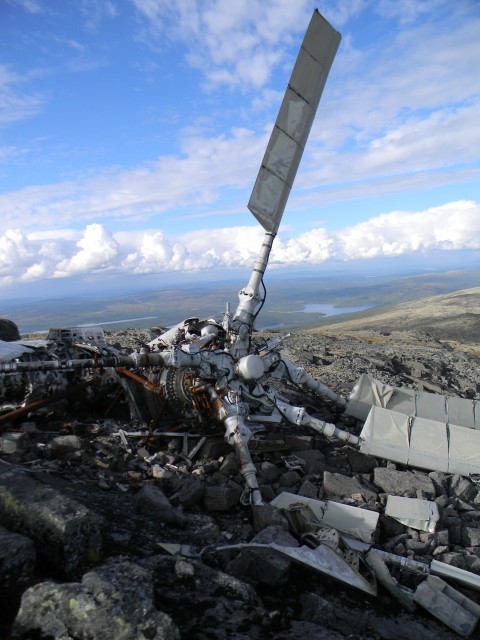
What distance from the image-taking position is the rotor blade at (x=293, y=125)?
977 centimetres

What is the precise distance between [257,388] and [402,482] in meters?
3.17

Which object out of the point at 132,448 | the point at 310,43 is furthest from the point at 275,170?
the point at 132,448

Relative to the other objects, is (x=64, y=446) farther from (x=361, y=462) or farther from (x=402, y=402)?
(x=402, y=402)

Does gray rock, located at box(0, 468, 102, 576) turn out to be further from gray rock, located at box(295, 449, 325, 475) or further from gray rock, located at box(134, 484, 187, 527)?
gray rock, located at box(295, 449, 325, 475)

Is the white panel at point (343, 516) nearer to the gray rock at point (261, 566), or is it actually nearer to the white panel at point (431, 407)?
the gray rock at point (261, 566)

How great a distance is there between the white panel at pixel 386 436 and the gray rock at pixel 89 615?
6390 mm

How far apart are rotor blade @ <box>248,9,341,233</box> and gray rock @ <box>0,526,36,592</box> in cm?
786

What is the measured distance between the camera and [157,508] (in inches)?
228

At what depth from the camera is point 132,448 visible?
8.02 m

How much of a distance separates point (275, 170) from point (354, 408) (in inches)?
230

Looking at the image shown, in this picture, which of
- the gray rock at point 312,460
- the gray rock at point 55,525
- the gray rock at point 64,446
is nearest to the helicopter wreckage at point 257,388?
the gray rock at point 312,460

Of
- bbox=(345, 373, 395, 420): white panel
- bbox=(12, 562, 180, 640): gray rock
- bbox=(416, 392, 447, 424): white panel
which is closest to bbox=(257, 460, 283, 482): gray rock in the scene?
bbox=(345, 373, 395, 420): white panel

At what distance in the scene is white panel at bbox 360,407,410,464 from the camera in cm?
870

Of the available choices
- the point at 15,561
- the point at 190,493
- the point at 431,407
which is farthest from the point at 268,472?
the point at 431,407
